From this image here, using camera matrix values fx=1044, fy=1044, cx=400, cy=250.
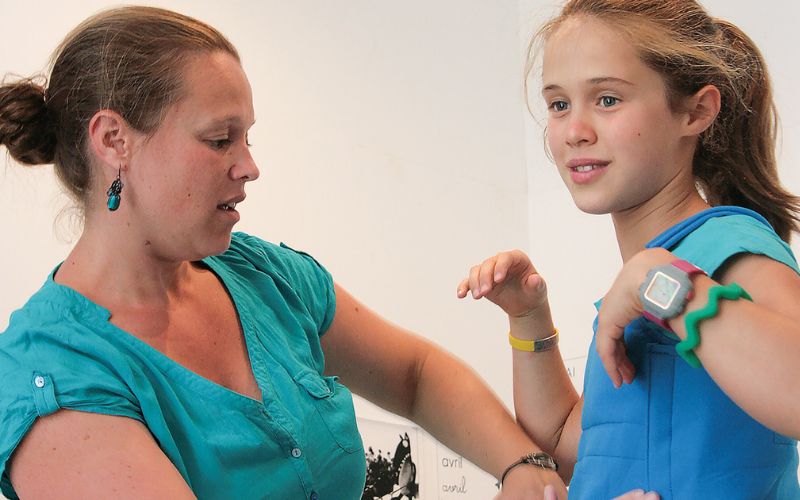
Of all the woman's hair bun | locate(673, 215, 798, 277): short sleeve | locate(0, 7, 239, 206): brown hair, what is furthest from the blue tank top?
the woman's hair bun

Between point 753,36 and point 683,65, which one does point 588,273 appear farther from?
point 683,65

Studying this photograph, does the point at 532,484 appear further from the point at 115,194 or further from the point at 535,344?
the point at 115,194

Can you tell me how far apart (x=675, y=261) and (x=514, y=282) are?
1.48 ft

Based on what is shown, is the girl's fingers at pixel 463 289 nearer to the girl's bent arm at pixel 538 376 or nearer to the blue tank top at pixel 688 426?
the girl's bent arm at pixel 538 376

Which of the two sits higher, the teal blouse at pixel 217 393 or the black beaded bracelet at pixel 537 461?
the teal blouse at pixel 217 393

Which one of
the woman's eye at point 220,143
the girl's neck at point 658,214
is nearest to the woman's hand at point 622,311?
the girl's neck at point 658,214

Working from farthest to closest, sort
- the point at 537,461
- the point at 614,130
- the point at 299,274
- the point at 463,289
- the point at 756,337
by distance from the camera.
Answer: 1. the point at 299,274
2. the point at 537,461
3. the point at 463,289
4. the point at 614,130
5. the point at 756,337

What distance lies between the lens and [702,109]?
1.23m

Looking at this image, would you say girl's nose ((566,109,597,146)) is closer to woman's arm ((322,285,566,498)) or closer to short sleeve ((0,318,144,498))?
woman's arm ((322,285,566,498))

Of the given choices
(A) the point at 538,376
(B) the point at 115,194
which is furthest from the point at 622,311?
(B) the point at 115,194

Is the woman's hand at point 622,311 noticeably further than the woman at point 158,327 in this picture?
No

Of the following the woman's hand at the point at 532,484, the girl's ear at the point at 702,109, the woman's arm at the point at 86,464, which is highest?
the girl's ear at the point at 702,109

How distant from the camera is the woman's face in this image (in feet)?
4.42

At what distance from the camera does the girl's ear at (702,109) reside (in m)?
1.22
